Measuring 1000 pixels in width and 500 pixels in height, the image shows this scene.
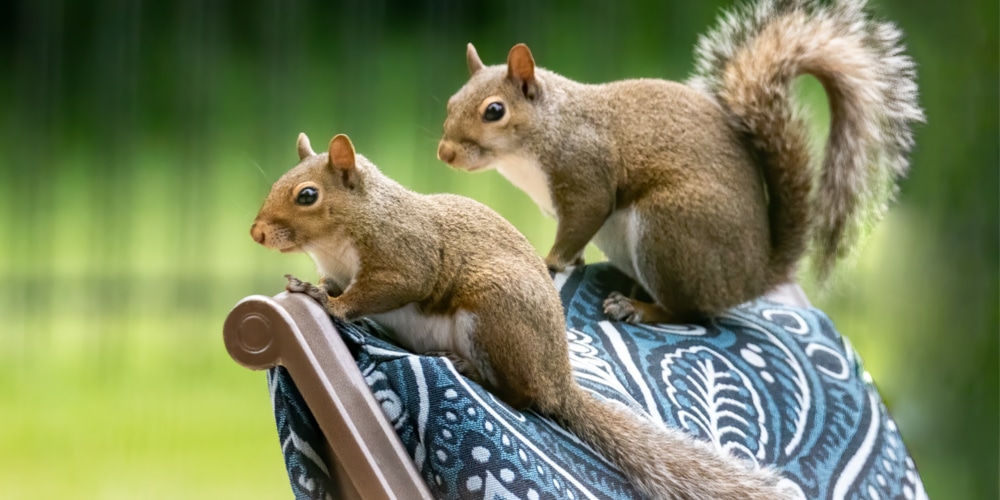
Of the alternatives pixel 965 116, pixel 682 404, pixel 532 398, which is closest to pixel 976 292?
pixel 965 116

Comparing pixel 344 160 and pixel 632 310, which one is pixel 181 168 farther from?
pixel 344 160

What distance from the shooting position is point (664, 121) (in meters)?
1.54

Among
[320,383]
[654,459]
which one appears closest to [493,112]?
[654,459]

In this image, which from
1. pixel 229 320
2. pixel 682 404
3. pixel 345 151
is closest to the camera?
pixel 229 320

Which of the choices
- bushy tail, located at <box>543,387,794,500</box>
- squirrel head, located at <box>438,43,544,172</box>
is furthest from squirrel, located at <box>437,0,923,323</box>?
bushy tail, located at <box>543,387,794,500</box>

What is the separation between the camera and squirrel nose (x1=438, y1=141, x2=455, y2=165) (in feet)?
4.65

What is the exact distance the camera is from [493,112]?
4.69ft

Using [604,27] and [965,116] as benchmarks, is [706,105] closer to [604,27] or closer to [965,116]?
[604,27]

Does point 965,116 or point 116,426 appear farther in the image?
Result: point 965,116

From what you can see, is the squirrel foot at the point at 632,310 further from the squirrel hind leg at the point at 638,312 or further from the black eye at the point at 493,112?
the black eye at the point at 493,112

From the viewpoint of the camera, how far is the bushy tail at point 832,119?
158 centimetres

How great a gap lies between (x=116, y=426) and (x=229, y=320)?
6.40ft

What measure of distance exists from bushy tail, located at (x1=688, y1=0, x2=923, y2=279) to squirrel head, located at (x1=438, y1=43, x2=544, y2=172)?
0.36 meters

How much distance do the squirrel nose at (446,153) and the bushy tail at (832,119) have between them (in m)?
0.48
